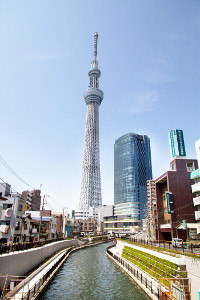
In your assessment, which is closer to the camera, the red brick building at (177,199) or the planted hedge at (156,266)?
the planted hedge at (156,266)

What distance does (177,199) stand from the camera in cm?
5106

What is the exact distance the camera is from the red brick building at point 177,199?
49.3 meters

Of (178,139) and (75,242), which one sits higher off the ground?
(178,139)

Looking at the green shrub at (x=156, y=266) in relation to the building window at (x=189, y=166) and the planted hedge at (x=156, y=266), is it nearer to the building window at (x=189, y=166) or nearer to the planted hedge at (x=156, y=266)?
the planted hedge at (x=156, y=266)

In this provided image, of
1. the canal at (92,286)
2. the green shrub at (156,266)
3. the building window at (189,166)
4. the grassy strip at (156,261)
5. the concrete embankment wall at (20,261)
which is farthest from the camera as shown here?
the building window at (189,166)

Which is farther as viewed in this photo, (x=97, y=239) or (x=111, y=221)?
(x=111, y=221)

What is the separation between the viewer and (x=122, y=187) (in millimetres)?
199125

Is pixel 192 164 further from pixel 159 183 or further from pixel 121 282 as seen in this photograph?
pixel 121 282

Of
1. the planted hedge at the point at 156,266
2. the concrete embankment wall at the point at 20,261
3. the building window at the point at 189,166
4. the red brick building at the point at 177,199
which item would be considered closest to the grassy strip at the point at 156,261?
the planted hedge at the point at 156,266

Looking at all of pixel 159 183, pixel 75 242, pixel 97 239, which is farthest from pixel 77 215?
pixel 159 183

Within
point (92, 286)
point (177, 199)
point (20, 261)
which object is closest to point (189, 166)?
point (177, 199)

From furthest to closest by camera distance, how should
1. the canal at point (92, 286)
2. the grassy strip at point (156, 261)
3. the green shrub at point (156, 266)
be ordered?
the canal at point (92, 286)
the grassy strip at point (156, 261)
the green shrub at point (156, 266)

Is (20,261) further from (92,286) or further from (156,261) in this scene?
(156,261)

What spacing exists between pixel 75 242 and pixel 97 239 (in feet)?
86.8
